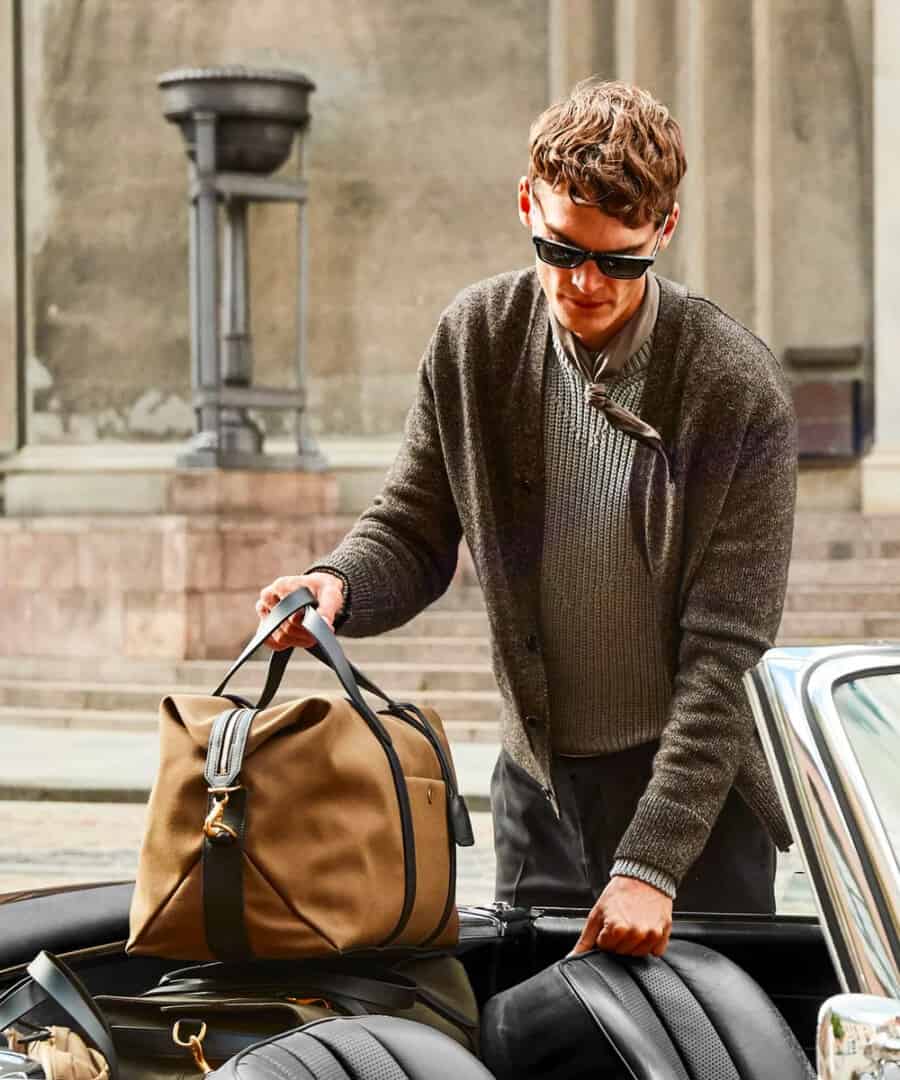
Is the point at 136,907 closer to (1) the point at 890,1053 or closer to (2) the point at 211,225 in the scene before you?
(1) the point at 890,1053

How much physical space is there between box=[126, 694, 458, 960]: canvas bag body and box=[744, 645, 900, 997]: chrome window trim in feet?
1.76

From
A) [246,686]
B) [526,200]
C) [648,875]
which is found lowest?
[246,686]

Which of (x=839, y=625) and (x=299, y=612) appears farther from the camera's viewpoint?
(x=839, y=625)

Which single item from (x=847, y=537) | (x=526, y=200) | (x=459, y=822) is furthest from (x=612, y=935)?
(x=847, y=537)

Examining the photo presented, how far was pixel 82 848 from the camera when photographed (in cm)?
880

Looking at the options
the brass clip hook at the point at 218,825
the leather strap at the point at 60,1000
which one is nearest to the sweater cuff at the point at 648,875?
the brass clip hook at the point at 218,825

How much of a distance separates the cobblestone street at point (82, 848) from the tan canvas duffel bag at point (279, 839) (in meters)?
4.63

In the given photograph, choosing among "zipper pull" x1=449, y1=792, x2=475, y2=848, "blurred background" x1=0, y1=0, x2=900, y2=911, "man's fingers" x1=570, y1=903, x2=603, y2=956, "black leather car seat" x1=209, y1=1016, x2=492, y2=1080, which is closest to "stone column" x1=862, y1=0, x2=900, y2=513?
"blurred background" x1=0, y1=0, x2=900, y2=911

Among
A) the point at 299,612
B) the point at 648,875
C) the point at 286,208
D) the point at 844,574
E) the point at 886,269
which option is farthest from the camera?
the point at 286,208

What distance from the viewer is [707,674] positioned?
2658mm

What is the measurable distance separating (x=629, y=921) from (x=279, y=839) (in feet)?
1.25

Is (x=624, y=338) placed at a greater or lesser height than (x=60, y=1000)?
greater

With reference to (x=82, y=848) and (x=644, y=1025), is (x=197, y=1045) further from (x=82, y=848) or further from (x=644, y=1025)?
(x=82, y=848)

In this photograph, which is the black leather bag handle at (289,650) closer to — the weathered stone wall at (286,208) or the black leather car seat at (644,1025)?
the black leather car seat at (644,1025)
